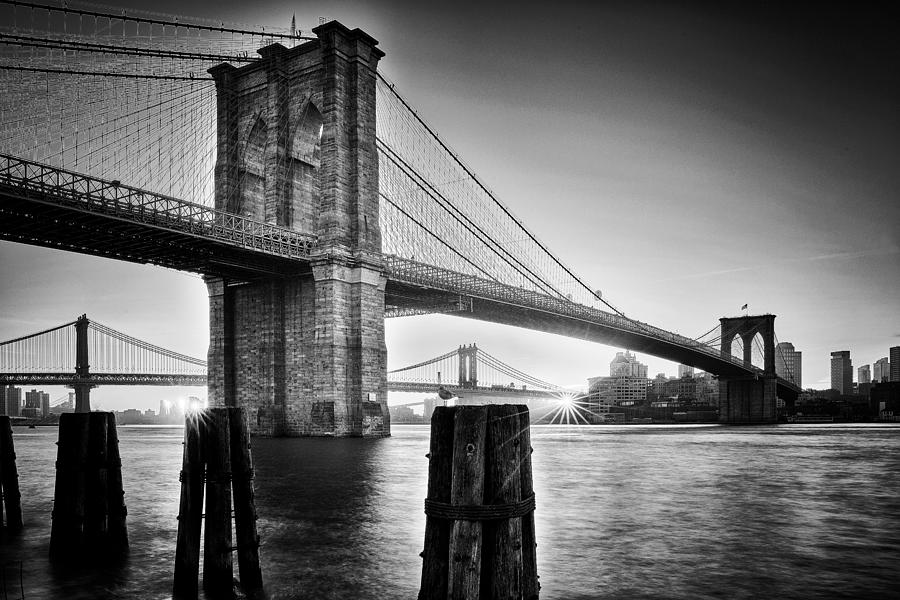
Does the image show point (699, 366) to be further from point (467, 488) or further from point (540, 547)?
point (467, 488)

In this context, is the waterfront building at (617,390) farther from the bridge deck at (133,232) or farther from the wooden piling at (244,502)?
the wooden piling at (244,502)

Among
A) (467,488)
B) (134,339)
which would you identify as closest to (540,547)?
(467,488)


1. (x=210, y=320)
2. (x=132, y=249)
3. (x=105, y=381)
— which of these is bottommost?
(x=105, y=381)

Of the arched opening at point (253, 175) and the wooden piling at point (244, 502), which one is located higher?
the arched opening at point (253, 175)

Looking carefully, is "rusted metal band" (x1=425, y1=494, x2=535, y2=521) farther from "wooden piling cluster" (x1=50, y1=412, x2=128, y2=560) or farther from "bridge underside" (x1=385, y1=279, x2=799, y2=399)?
"bridge underside" (x1=385, y1=279, x2=799, y2=399)

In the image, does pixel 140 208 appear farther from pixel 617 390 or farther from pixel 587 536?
pixel 617 390

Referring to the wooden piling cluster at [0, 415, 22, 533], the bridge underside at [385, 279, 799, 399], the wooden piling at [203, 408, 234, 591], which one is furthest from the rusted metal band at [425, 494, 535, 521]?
the bridge underside at [385, 279, 799, 399]

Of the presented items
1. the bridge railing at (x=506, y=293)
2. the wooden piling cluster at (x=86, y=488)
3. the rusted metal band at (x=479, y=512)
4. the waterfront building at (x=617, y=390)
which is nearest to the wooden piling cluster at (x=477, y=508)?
the rusted metal band at (x=479, y=512)
